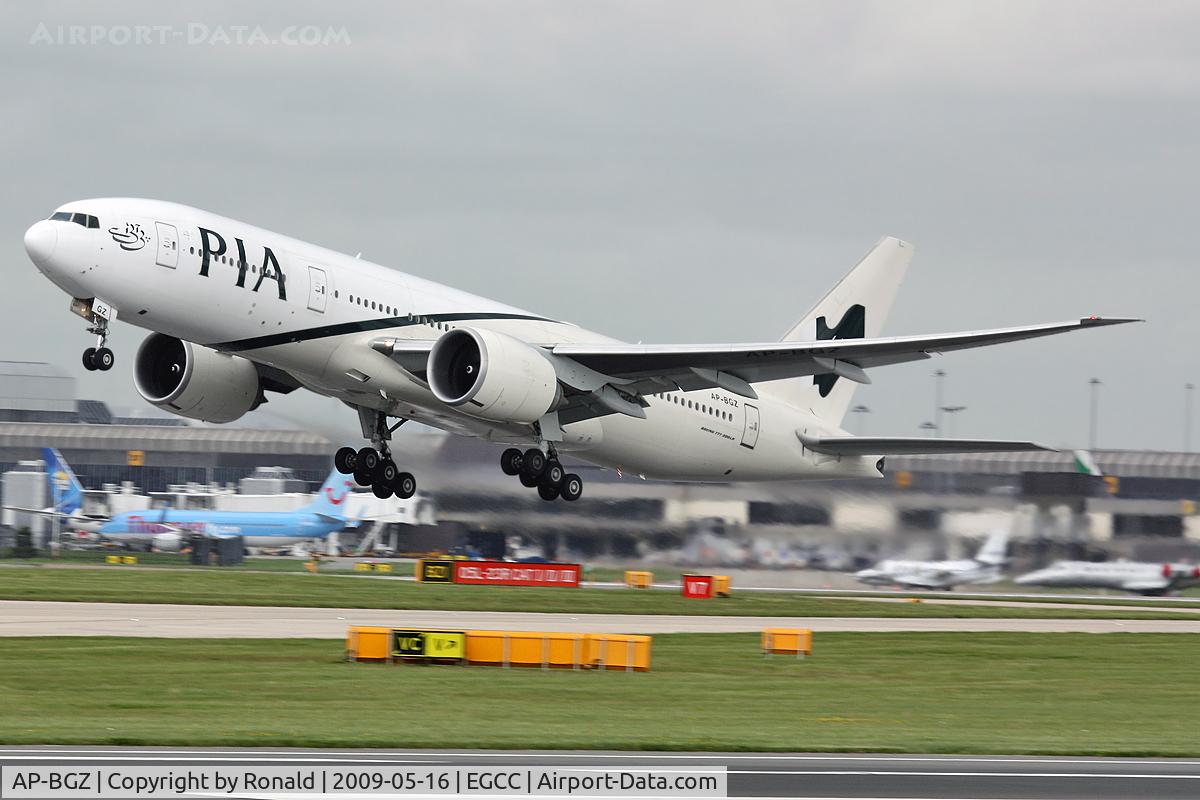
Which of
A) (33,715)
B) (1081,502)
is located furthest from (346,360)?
(1081,502)

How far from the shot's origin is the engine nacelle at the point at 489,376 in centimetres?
3422

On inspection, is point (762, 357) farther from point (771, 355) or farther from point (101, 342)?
point (101, 342)

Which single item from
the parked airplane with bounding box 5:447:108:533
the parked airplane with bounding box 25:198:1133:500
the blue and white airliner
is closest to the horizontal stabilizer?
the parked airplane with bounding box 25:198:1133:500

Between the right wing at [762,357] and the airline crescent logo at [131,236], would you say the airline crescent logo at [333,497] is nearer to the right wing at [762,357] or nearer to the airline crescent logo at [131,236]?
the right wing at [762,357]

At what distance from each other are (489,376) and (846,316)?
54.9ft

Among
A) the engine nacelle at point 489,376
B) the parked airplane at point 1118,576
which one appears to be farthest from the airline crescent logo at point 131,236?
the parked airplane at point 1118,576

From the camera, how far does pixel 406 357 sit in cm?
3475

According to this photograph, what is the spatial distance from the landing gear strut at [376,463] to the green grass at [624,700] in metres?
6.40

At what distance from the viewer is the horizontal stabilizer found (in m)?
40.0

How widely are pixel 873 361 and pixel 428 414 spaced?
10.4 meters

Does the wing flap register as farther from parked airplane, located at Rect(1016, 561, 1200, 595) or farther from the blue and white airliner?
the blue and white airliner

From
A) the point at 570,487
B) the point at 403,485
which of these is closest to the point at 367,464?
the point at 403,485

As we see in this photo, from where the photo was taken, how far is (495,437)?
3891 centimetres

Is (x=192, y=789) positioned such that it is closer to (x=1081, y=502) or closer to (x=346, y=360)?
(x=346, y=360)
